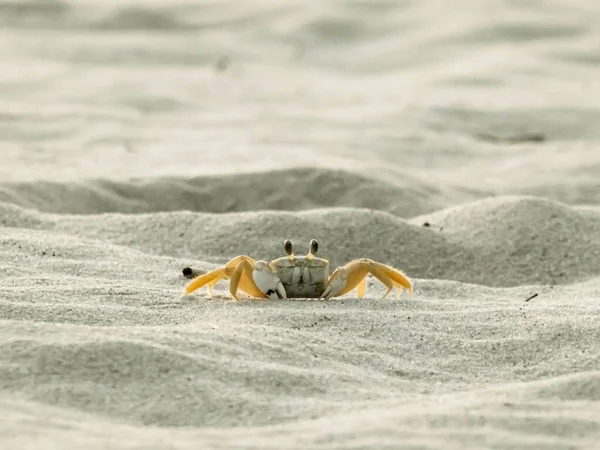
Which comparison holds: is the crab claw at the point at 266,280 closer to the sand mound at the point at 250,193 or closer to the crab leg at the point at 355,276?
the crab leg at the point at 355,276

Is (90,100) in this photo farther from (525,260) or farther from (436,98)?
(525,260)

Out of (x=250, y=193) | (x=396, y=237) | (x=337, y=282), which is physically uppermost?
(x=250, y=193)

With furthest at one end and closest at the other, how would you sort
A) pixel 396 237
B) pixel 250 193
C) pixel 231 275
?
pixel 250 193, pixel 396 237, pixel 231 275

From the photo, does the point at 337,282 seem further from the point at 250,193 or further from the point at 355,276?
the point at 250,193

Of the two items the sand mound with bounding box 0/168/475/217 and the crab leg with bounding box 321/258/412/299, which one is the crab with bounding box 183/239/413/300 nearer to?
the crab leg with bounding box 321/258/412/299

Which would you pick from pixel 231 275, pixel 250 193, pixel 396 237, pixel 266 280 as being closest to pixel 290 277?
pixel 266 280

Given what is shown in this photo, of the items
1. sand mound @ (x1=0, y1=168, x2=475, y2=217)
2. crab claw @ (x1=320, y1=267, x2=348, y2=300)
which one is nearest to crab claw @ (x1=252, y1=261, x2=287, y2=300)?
crab claw @ (x1=320, y1=267, x2=348, y2=300)

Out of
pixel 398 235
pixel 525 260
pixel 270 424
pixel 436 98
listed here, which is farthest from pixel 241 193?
pixel 270 424
